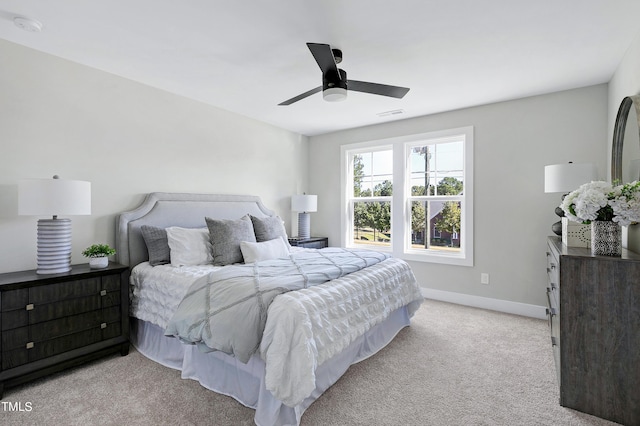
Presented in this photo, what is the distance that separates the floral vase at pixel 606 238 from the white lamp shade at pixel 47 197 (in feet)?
11.9

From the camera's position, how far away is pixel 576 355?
1.93 meters

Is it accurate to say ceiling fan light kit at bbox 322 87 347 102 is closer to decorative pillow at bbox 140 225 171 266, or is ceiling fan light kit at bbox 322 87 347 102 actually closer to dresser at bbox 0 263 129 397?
decorative pillow at bbox 140 225 171 266

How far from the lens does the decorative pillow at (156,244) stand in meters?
2.97

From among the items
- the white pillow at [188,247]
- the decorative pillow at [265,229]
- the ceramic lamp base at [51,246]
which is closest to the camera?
the ceramic lamp base at [51,246]

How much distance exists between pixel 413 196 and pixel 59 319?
13.5 feet

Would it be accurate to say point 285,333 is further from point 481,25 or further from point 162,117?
point 162,117

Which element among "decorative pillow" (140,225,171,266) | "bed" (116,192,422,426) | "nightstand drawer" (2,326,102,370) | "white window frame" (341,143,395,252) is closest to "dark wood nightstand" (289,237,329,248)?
"white window frame" (341,143,395,252)

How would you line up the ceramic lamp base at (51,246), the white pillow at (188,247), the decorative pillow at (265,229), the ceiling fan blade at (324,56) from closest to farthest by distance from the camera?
1. the ceiling fan blade at (324,56)
2. the ceramic lamp base at (51,246)
3. the white pillow at (188,247)
4. the decorative pillow at (265,229)

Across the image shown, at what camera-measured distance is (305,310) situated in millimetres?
1859

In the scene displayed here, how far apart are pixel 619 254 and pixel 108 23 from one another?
144 inches

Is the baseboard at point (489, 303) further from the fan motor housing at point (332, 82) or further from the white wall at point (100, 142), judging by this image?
the fan motor housing at point (332, 82)

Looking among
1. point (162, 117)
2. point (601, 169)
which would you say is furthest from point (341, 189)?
point (601, 169)

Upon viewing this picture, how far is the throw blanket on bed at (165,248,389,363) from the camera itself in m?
1.80

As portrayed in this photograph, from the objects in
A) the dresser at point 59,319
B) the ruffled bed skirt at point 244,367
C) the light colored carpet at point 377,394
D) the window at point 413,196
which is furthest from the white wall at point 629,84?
the dresser at point 59,319
